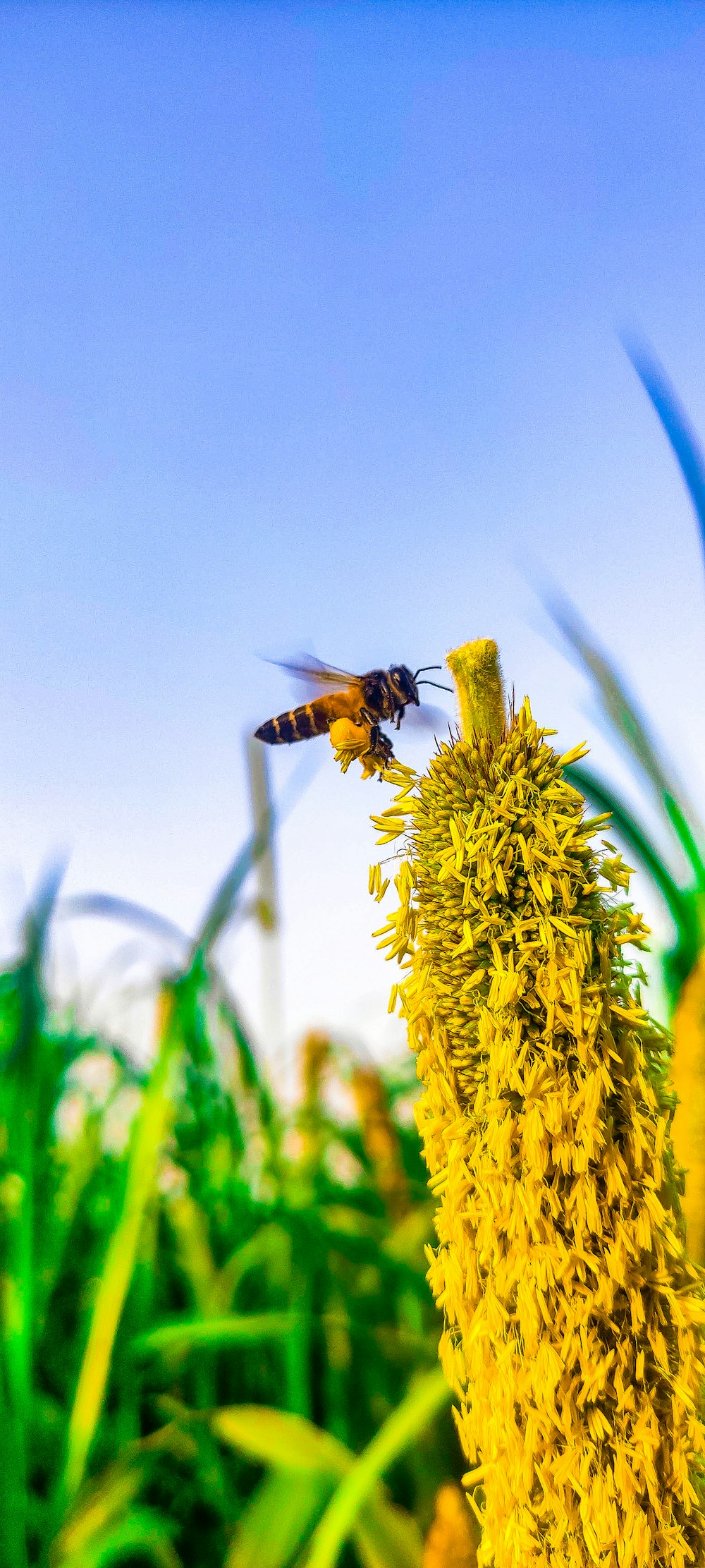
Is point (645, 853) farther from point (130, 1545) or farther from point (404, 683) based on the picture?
point (130, 1545)

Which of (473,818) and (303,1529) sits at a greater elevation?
(473,818)

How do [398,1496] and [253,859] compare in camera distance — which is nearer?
[253,859]

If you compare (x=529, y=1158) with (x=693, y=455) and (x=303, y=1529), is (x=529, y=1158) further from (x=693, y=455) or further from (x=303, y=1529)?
(x=303, y=1529)

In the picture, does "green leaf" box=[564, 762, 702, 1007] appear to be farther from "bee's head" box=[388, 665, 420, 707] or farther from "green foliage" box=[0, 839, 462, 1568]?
"green foliage" box=[0, 839, 462, 1568]

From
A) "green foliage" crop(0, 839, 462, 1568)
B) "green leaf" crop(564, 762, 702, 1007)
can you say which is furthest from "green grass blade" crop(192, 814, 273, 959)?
"green leaf" crop(564, 762, 702, 1007)

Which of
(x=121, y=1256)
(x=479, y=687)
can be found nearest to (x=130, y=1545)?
(x=121, y=1256)

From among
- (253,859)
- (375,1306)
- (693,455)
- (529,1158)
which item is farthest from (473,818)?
(375,1306)

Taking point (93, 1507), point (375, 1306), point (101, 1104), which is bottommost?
point (93, 1507)

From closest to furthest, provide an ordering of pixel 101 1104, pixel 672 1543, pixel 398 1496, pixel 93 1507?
pixel 672 1543
pixel 93 1507
pixel 398 1496
pixel 101 1104
